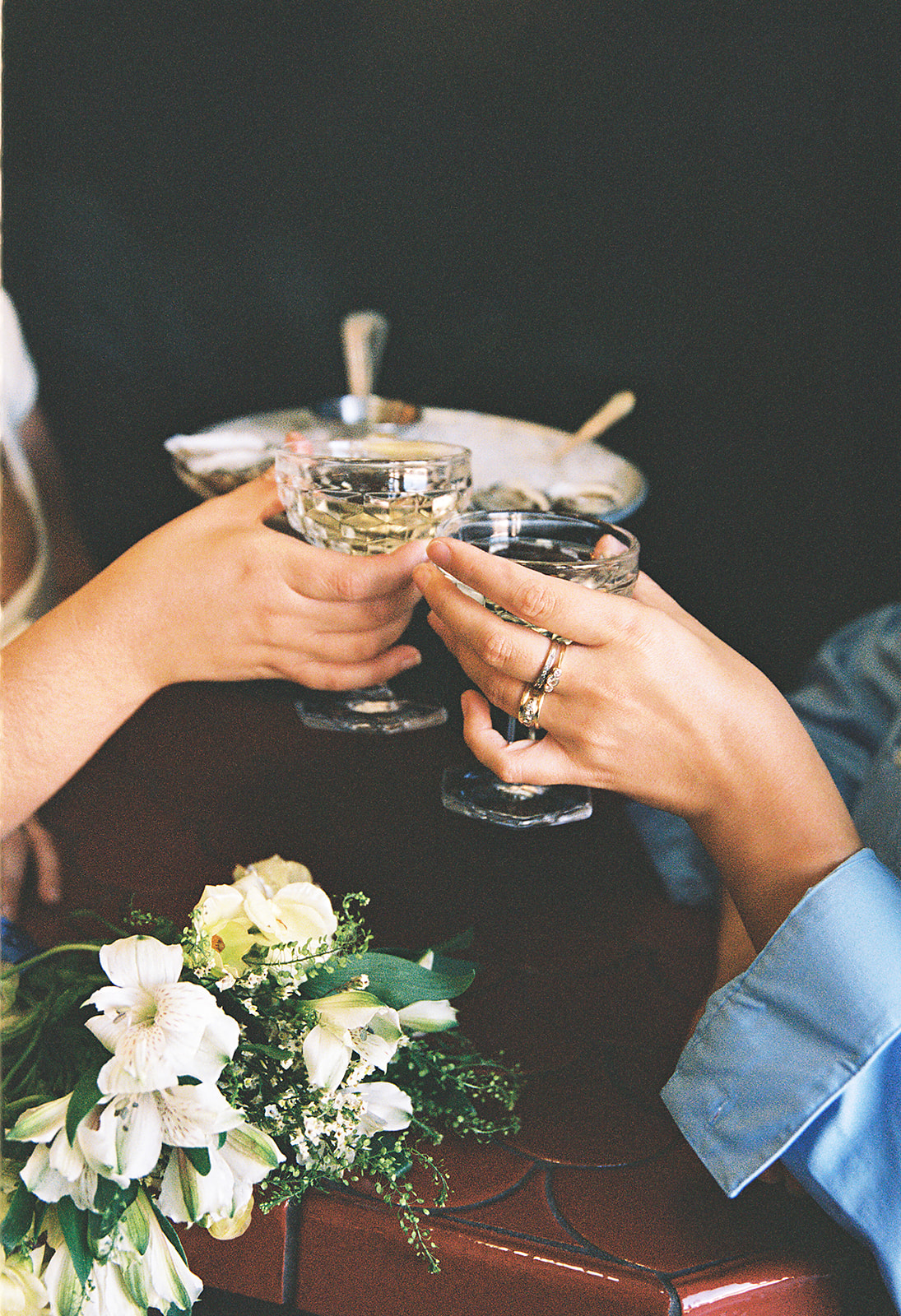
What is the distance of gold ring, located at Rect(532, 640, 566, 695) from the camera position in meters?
0.33

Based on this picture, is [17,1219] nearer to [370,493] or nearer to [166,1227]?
[166,1227]

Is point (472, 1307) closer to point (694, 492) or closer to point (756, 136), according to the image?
point (694, 492)

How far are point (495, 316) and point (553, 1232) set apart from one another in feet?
2.11

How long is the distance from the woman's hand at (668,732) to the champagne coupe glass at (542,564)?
14 millimetres

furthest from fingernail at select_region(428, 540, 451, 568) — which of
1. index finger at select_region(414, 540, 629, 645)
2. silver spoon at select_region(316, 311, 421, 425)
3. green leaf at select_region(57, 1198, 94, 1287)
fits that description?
silver spoon at select_region(316, 311, 421, 425)

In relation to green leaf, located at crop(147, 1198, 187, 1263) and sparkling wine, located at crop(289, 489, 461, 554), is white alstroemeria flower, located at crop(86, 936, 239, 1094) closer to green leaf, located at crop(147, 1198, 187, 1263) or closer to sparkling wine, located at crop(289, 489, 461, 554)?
green leaf, located at crop(147, 1198, 187, 1263)

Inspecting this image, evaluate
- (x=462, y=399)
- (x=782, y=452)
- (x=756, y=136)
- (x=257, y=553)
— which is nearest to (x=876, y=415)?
(x=782, y=452)

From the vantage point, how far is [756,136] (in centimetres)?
62

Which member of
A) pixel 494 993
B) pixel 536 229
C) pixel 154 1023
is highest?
pixel 536 229

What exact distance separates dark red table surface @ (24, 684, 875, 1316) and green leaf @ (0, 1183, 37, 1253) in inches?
2.4

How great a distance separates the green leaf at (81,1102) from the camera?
0.83 feet

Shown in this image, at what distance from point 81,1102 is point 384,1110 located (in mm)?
96

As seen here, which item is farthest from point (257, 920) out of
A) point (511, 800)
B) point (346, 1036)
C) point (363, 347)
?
point (363, 347)

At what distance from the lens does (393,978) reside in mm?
312
